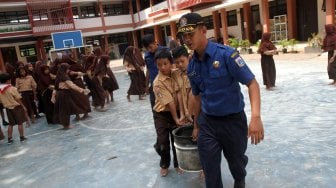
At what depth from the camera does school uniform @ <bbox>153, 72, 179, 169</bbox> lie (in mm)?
3508

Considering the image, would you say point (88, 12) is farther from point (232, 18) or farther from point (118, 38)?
point (232, 18)

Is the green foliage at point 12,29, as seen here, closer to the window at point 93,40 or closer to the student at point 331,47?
the window at point 93,40

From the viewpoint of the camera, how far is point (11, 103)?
623 centimetres

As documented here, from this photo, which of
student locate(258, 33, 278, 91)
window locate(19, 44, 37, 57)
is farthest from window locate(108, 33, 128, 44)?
student locate(258, 33, 278, 91)

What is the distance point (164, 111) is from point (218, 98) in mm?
1230

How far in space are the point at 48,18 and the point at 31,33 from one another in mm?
1785

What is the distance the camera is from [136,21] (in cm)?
3044

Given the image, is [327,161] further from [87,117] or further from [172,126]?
[87,117]

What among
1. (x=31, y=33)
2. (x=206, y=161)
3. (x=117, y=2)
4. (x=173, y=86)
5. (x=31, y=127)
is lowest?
(x=31, y=127)

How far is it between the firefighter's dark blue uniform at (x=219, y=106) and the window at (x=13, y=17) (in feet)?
85.4

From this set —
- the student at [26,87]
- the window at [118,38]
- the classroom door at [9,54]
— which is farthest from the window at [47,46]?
the student at [26,87]

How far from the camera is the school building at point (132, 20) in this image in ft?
54.3

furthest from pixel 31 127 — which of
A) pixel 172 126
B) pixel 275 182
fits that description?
pixel 275 182

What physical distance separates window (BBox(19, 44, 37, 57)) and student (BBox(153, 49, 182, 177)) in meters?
25.4
